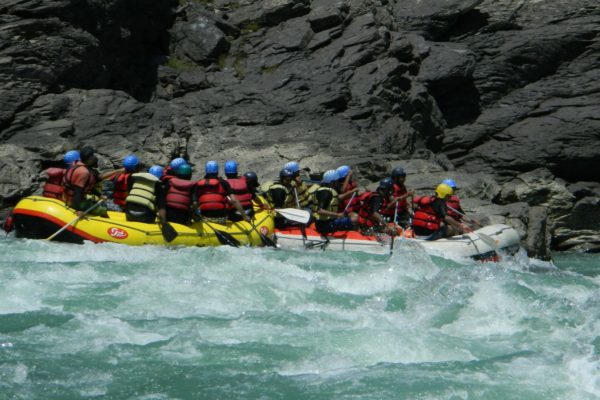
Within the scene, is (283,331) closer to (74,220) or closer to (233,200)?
(74,220)

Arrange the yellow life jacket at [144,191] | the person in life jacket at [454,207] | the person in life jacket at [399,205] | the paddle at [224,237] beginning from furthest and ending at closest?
the person in life jacket at [399,205] < the person in life jacket at [454,207] < the paddle at [224,237] < the yellow life jacket at [144,191]

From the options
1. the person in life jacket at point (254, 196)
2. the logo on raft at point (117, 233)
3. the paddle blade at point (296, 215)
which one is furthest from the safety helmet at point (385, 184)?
the logo on raft at point (117, 233)

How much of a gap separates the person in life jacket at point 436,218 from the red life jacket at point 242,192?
273cm

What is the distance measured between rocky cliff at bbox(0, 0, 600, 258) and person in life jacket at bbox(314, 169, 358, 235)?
9.98 ft

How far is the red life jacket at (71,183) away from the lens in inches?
469

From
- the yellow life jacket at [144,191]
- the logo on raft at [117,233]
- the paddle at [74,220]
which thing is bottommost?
the logo on raft at [117,233]

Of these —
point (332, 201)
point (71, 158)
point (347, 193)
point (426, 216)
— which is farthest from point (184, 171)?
point (426, 216)

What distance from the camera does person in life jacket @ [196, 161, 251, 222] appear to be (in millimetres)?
13008

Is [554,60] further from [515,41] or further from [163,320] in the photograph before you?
[163,320]

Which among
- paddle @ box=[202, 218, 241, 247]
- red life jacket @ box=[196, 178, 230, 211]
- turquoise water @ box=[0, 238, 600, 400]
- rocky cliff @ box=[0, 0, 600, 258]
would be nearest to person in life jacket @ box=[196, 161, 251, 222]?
red life jacket @ box=[196, 178, 230, 211]

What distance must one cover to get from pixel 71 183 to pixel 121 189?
1509mm

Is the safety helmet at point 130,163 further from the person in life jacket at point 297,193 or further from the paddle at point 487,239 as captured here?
the paddle at point 487,239

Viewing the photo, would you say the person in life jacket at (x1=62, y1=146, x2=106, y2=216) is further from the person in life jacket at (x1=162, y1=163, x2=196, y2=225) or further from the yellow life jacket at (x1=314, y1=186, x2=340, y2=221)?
the yellow life jacket at (x1=314, y1=186, x2=340, y2=221)

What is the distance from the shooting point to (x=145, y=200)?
1226cm
